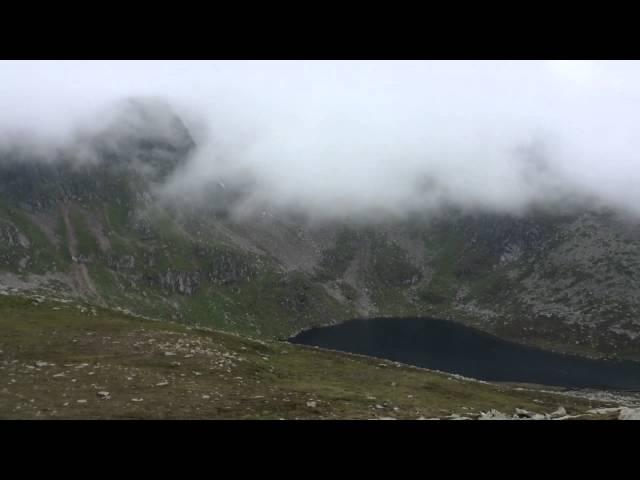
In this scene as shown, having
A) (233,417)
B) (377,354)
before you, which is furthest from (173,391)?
(377,354)

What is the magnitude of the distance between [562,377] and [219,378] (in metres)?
175

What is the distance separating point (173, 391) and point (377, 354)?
168136 mm

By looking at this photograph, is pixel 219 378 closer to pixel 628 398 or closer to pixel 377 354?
pixel 628 398

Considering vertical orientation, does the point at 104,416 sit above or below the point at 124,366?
below

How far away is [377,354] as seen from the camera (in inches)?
7766

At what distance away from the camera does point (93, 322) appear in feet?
208

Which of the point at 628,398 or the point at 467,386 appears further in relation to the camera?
the point at 628,398

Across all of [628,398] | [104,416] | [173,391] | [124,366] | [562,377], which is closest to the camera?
[104,416]

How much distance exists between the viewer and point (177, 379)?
131 feet

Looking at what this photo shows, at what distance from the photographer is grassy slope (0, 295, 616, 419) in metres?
31.8

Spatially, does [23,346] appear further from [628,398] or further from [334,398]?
[628,398]

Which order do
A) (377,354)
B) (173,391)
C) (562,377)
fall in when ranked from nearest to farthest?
1. (173,391)
2. (562,377)
3. (377,354)

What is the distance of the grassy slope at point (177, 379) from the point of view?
104ft
